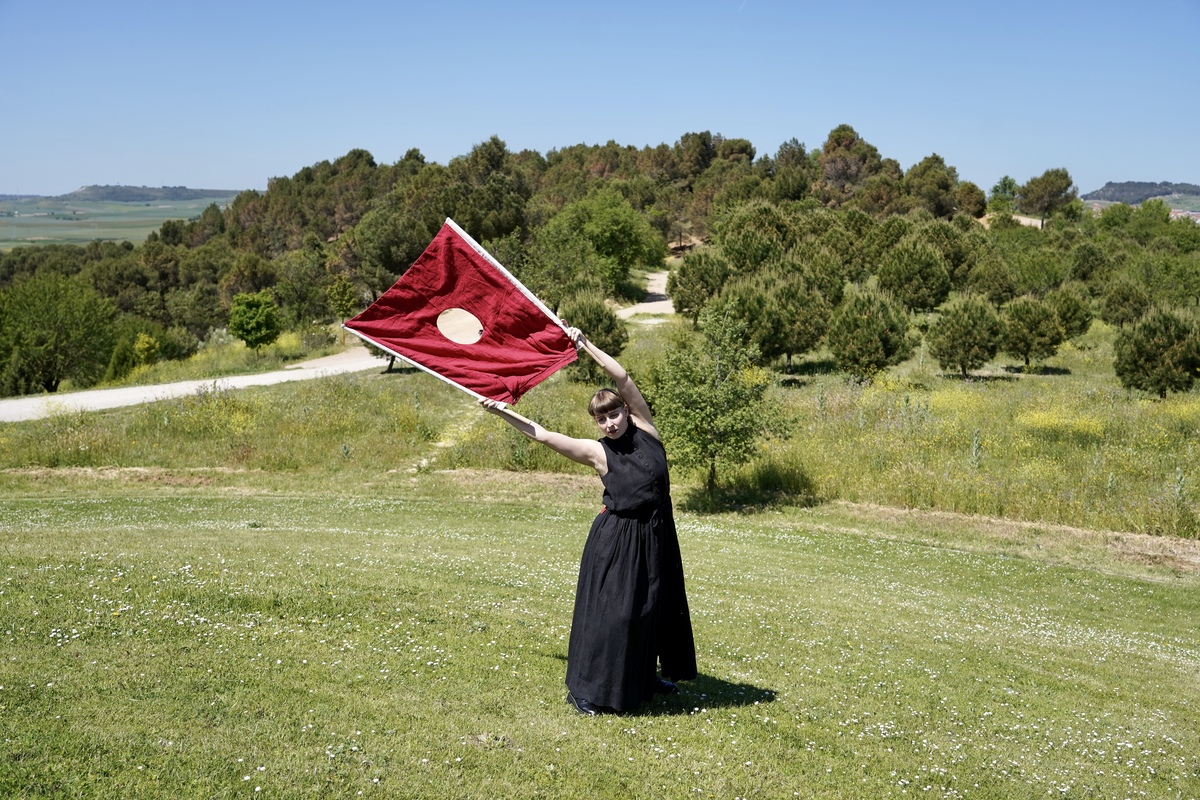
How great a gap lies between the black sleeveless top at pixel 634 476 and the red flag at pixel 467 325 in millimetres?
1260

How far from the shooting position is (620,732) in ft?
20.7

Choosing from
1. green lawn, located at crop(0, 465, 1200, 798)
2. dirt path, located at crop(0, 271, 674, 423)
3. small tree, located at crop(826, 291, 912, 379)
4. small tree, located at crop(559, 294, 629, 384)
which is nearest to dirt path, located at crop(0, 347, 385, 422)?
dirt path, located at crop(0, 271, 674, 423)

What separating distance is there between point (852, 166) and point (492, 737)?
110 meters

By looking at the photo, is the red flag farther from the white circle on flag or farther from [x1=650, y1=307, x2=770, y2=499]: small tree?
[x1=650, y1=307, x2=770, y2=499]: small tree

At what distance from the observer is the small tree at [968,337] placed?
121 ft

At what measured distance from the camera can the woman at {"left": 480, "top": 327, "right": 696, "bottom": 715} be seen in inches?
255

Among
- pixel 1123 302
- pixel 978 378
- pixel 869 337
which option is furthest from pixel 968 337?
pixel 1123 302

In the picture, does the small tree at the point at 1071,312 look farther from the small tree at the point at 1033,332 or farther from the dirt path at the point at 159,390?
the dirt path at the point at 159,390

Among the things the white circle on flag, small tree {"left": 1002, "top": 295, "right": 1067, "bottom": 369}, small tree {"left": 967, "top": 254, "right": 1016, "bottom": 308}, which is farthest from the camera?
small tree {"left": 967, "top": 254, "right": 1016, "bottom": 308}

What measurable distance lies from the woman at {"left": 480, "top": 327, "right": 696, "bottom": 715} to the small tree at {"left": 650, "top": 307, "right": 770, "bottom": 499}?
1332 centimetres

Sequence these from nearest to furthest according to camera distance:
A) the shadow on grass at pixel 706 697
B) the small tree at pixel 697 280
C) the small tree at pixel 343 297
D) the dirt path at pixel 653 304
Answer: the shadow on grass at pixel 706 697
the small tree at pixel 697 280
the small tree at pixel 343 297
the dirt path at pixel 653 304

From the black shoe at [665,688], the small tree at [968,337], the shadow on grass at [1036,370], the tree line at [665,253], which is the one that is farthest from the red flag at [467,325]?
the shadow on grass at [1036,370]

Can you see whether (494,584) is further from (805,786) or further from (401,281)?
(805,786)

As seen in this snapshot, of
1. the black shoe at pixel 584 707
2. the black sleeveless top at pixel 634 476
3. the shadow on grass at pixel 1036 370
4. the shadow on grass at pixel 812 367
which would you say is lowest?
the black shoe at pixel 584 707
